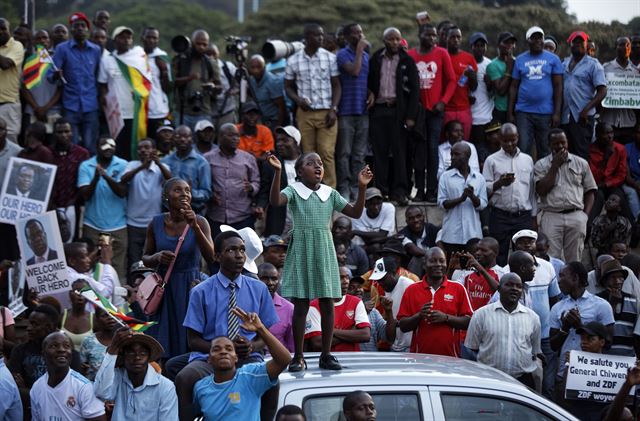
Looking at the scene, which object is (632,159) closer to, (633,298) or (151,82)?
(633,298)

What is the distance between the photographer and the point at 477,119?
51.8 ft

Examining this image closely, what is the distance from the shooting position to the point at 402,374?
7.66 metres

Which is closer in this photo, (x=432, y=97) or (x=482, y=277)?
(x=482, y=277)

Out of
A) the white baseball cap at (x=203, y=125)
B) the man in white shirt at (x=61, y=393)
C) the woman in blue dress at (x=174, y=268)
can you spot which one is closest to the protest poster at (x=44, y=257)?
the woman in blue dress at (x=174, y=268)

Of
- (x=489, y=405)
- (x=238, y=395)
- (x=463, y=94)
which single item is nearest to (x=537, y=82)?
(x=463, y=94)

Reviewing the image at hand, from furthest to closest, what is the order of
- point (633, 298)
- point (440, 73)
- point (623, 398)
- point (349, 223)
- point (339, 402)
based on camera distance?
point (440, 73) < point (349, 223) < point (633, 298) < point (623, 398) < point (339, 402)

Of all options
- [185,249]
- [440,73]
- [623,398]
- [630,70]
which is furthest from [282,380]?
[630,70]

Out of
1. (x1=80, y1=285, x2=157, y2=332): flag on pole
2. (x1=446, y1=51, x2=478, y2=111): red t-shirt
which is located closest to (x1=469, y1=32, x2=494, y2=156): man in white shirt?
(x1=446, y1=51, x2=478, y2=111): red t-shirt

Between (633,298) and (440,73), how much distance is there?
15.7 ft

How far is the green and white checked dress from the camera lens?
334 inches

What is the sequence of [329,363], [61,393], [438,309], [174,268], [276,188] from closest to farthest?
[329,363] → [276,188] → [61,393] → [174,268] → [438,309]

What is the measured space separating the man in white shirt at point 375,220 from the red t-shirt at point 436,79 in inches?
66.8

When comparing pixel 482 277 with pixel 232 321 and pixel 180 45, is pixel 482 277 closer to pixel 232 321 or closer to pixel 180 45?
pixel 232 321

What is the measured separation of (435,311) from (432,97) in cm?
547
